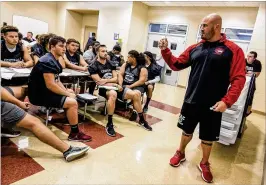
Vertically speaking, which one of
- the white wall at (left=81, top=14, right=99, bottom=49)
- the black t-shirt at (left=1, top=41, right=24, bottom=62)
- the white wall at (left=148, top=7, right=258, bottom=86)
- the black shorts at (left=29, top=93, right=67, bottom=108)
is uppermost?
the white wall at (left=148, top=7, right=258, bottom=86)

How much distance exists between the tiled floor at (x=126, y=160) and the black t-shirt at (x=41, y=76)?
51 cm

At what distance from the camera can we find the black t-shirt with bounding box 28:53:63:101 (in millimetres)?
2225

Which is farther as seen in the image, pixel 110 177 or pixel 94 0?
pixel 94 0

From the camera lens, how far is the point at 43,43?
3.28 metres

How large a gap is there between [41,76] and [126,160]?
50.5 inches

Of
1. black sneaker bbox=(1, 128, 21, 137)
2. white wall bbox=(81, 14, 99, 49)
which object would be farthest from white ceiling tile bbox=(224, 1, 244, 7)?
black sneaker bbox=(1, 128, 21, 137)

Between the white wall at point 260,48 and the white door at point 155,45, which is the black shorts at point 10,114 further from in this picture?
the white door at point 155,45

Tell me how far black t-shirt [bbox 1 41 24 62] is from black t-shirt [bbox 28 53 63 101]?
0.78 metres

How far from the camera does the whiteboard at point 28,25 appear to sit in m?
9.00

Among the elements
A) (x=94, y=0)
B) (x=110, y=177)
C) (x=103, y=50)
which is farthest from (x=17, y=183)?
(x=94, y=0)

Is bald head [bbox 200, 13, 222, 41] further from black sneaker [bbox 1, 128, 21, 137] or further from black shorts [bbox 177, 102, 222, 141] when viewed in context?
black sneaker [bbox 1, 128, 21, 137]

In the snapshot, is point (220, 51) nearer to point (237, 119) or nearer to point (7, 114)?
point (237, 119)

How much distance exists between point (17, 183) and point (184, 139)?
157cm

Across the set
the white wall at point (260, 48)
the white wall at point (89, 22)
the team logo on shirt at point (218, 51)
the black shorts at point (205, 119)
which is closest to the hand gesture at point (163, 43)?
the team logo on shirt at point (218, 51)
